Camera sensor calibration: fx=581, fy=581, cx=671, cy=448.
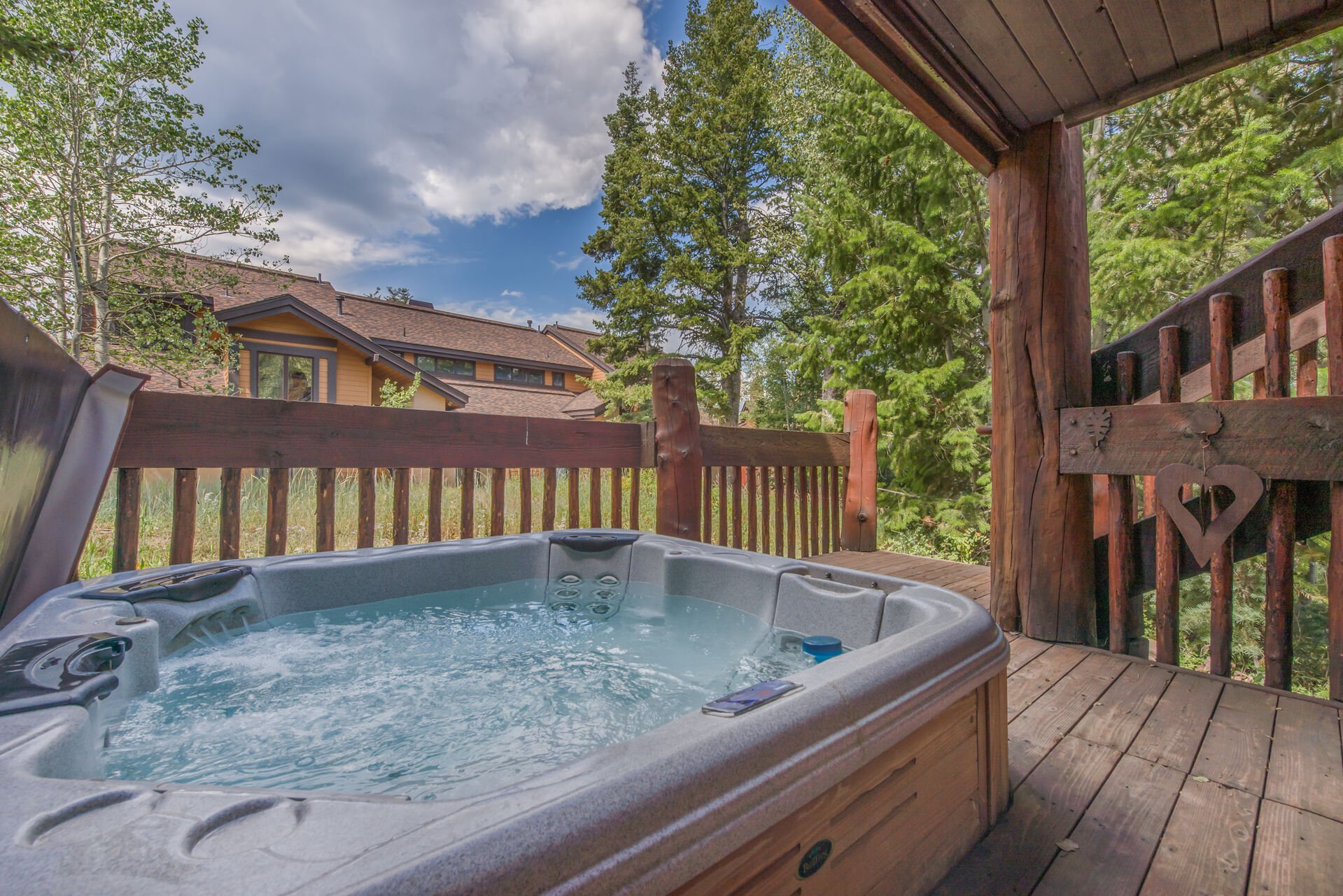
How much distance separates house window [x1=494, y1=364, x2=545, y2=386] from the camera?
15539mm

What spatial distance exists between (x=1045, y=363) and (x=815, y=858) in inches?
81.6

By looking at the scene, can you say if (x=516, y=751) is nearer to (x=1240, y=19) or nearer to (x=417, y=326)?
(x=1240, y=19)

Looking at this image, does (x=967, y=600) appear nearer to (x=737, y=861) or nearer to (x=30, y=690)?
(x=737, y=861)

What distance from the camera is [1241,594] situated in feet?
13.0

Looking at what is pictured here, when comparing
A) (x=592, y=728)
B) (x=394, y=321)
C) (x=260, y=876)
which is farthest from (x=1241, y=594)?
(x=394, y=321)

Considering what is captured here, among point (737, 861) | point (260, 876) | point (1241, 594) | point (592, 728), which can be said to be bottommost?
point (1241, 594)

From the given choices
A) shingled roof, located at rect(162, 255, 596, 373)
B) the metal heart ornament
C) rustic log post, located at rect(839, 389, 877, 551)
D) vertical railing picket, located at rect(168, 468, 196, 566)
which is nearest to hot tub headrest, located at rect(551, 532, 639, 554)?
vertical railing picket, located at rect(168, 468, 196, 566)

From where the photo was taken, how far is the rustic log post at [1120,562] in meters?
2.06

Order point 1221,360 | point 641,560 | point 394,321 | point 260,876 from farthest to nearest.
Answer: point 394,321
point 641,560
point 1221,360
point 260,876

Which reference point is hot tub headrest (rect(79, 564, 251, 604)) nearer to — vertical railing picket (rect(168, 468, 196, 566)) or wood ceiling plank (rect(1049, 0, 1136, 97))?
vertical railing picket (rect(168, 468, 196, 566))

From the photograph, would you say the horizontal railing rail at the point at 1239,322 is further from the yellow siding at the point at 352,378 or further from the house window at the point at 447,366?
the house window at the point at 447,366

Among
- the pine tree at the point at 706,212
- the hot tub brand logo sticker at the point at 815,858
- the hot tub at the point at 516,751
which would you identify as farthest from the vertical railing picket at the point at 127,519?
the pine tree at the point at 706,212

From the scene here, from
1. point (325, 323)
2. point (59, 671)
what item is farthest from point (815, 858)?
point (325, 323)

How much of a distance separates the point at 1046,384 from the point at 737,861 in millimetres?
2165
